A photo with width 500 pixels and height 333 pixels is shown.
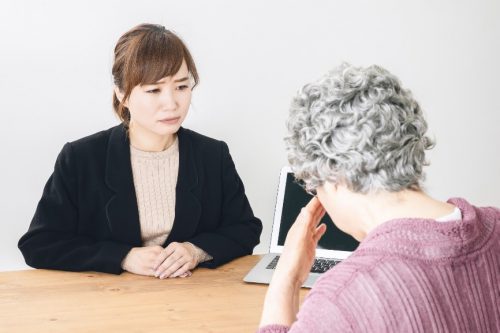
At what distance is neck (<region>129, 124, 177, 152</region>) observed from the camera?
207cm

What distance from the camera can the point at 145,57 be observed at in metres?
1.92

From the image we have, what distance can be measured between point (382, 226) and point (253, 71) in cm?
176

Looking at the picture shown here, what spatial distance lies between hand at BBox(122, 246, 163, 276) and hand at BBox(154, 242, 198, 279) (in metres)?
0.01

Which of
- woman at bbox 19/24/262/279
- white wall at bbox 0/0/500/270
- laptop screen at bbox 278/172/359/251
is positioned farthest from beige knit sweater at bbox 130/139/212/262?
white wall at bbox 0/0/500/270

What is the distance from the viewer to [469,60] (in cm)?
323

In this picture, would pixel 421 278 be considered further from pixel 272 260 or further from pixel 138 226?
pixel 138 226

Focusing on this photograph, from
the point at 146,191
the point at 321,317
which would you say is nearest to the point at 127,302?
the point at 146,191

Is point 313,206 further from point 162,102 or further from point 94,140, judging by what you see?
point 94,140

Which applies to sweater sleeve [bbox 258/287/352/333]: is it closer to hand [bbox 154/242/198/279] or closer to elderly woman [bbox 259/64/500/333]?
elderly woman [bbox 259/64/500/333]

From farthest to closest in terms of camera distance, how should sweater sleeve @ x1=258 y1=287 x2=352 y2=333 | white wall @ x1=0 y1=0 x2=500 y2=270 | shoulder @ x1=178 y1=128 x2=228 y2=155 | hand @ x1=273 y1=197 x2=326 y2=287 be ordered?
1. white wall @ x1=0 y1=0 x2=500 y2=270
2. shoulder @ x1=178 y1=128 x2=228 y2=155
3. hand @ x1=273 y1=197 x2=326 y2=287
4. sweater sleeve @ x1=258 y1=287 x2=352 y2=333

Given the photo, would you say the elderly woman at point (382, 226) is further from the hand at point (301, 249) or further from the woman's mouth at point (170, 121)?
the woman's mouth at point (170, 121)

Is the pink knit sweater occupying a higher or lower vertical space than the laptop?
higher

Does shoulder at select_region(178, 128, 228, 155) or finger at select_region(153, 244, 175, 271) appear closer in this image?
finger at select_region(153, 244, 175, 271)

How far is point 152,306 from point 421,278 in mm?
815
